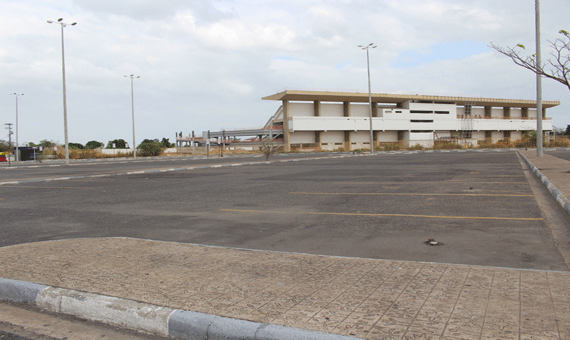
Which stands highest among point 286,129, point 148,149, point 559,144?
point 286,129

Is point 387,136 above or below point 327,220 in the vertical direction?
above

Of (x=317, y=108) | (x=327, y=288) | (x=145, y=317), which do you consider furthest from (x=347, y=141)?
(x=145, y=317)

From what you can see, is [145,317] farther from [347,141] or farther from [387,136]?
[387,136]

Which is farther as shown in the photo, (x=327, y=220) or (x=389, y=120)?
(x=389, y=120)

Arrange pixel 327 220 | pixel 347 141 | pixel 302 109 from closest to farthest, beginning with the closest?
pixel 327 220 → pixel 302 109 → pixel 347 141

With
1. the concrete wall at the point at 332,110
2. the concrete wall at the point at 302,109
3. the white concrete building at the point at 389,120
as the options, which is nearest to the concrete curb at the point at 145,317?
the white concrete building at the point at 389,120

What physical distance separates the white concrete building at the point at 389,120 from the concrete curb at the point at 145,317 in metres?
77.7

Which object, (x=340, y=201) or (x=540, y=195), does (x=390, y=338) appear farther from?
(x=540, y=195)

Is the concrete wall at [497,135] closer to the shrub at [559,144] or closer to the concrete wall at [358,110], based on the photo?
the shrub at [559,144]

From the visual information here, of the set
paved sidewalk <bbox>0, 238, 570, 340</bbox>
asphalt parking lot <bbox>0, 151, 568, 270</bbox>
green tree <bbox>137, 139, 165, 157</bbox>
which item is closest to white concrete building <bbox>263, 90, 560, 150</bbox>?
green tree <bbox>137, 139, 165, 157</bbox>

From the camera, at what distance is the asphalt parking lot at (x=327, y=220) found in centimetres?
578

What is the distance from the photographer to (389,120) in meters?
88.1

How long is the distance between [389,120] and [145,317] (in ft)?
290

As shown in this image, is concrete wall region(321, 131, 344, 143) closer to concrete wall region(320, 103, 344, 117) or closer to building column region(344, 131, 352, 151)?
building column region(344, 131, 352, 151)
